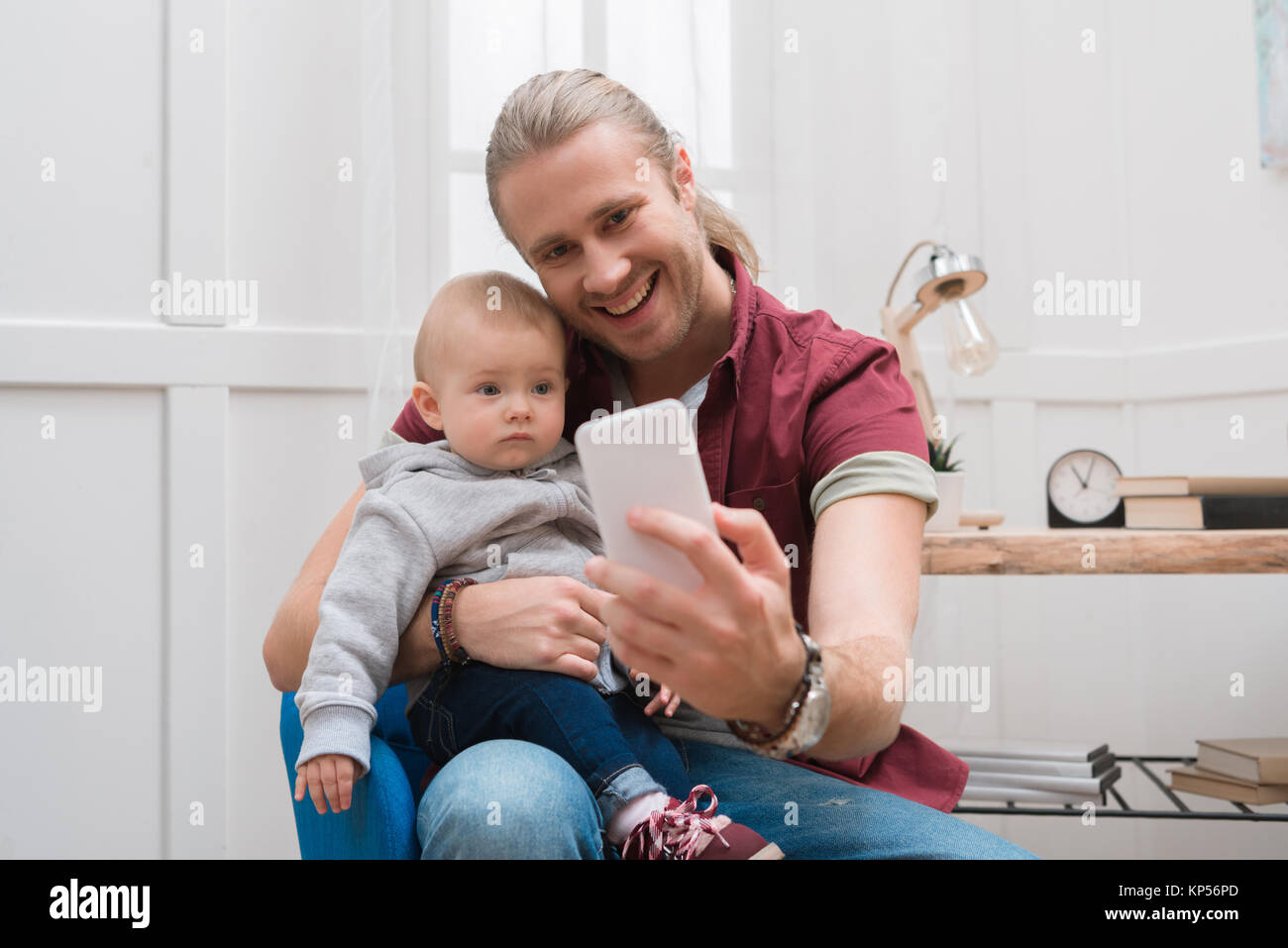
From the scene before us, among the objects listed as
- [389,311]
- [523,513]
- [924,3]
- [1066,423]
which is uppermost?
[924,3]

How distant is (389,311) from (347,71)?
506 mm

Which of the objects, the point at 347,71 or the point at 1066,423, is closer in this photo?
the point at 347,71

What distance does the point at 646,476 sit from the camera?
72 cm

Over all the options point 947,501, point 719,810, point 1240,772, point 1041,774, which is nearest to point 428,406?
point 719,810

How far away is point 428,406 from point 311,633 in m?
0.31

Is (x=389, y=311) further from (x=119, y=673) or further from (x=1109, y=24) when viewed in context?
(x=1109, y=24)

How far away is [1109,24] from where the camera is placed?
2406 millimetres

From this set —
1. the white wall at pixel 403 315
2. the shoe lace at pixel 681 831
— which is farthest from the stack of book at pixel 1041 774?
the shoe lace at pixel 681 831

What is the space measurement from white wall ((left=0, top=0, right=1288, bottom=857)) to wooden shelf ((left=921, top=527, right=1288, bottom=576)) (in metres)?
0.54

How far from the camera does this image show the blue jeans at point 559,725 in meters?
1.00

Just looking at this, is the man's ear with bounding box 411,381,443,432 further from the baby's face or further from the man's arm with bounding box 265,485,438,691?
the man's arm with bounding box 265,485,438,691
